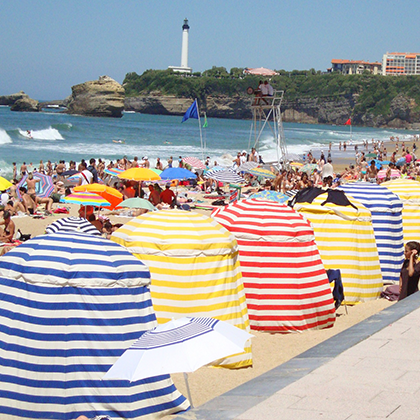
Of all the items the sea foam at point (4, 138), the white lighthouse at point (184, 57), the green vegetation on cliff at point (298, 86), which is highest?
the white lighthouse at point (184, 57)

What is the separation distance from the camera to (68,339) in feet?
14.9

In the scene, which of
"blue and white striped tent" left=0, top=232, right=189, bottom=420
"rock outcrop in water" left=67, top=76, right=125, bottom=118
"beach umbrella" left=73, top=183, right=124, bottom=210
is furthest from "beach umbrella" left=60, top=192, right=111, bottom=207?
"rock outcrop in water" left=67, top=76, right=125, bottom=118

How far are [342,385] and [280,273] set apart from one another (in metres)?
3.18

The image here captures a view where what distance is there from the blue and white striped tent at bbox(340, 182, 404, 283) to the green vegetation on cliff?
403 ft

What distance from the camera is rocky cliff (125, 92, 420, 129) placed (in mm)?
125188

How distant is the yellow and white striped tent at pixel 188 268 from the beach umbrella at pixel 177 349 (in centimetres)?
195

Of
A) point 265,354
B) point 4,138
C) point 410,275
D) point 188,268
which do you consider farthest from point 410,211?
point 4,138

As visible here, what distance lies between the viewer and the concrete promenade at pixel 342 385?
3311 millimetres

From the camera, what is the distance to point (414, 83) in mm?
129625

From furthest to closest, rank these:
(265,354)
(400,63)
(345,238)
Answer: (400,63)
(345,238)
(265,354)

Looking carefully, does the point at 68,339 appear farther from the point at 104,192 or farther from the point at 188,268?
the point at 104,192

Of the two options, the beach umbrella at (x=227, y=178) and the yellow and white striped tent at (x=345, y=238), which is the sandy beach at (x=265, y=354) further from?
the beach umbrella at (x=227, y=178)

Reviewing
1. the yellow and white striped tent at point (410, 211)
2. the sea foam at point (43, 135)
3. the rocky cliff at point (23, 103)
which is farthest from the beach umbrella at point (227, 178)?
the rocky cliff at point (23, 103)

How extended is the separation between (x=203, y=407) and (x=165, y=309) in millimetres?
2486
